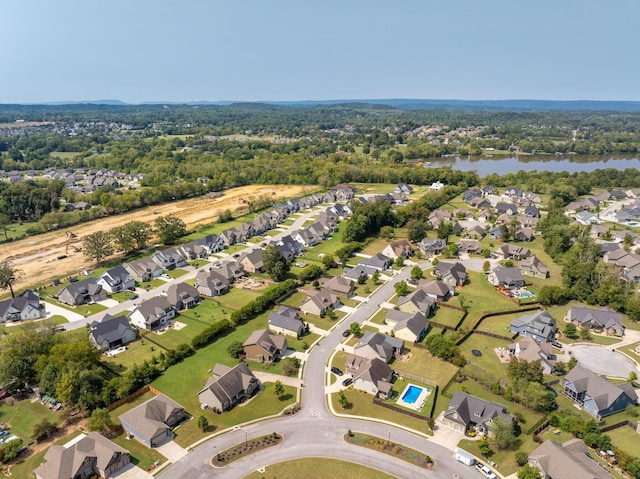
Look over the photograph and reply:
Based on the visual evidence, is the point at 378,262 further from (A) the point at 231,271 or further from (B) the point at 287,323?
(A) the point at 231,271

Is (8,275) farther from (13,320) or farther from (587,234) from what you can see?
(587,234)

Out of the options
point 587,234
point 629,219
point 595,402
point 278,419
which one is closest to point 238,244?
point 278,419

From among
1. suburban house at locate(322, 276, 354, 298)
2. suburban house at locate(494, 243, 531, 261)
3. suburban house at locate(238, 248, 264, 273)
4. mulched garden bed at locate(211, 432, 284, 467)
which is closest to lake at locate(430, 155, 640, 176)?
suburban house at locate(494, 243, 531, 261)

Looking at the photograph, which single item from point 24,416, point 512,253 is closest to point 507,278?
point 512,253

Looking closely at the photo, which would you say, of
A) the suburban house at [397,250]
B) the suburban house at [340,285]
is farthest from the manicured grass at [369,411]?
the suburban house at [397,250]

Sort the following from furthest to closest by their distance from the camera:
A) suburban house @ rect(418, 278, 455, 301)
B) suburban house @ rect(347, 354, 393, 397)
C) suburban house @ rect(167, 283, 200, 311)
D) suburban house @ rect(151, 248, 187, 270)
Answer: suburban house @ rect(151, 248, 187, 270) < suburban house @ rect(418, 278, 455, 301) < suburban house @ rect(167, 283, 200, 311) < suburban house @ rect(347, 354, 393, 397)

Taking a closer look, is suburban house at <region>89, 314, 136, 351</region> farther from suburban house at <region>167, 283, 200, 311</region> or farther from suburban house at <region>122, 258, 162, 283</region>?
suburban house at <region>122, 258, 162, 283</region>
